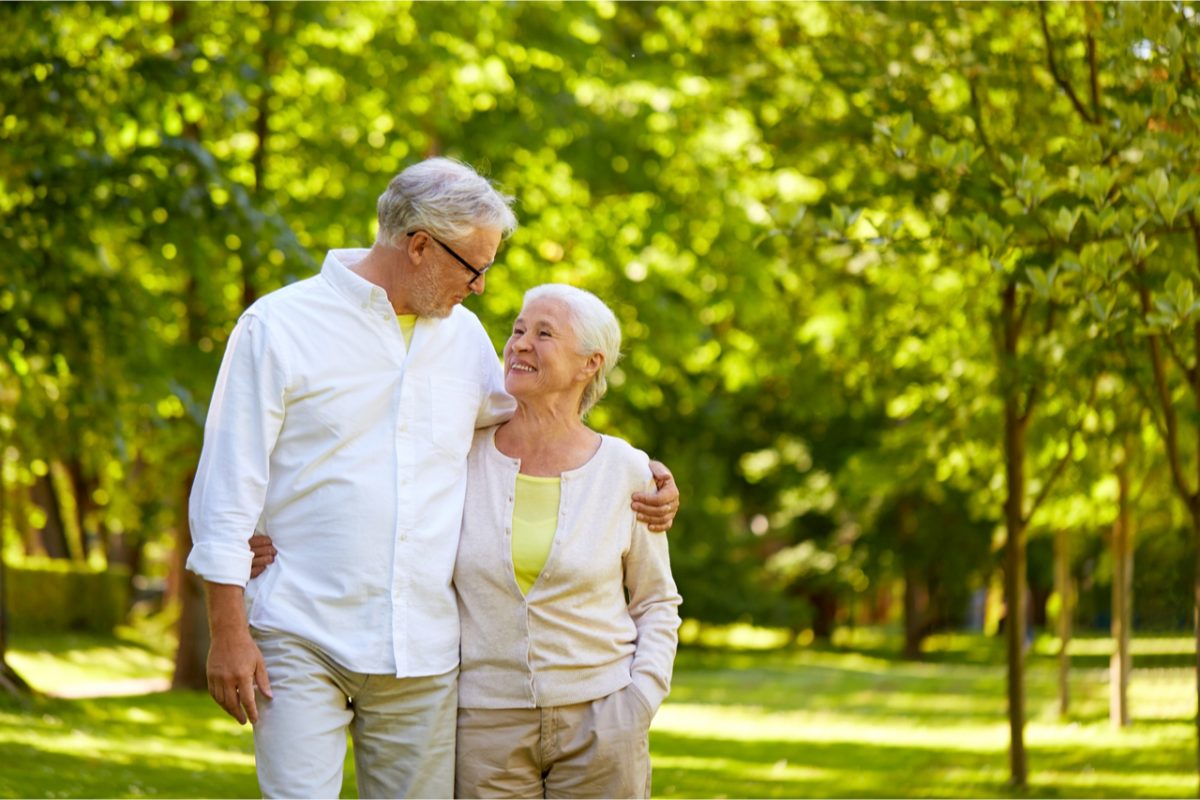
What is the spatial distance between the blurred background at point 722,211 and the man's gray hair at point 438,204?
2.45 m

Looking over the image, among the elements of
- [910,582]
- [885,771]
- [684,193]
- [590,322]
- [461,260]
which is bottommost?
[885,771]

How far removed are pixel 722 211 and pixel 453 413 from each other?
12765 mm

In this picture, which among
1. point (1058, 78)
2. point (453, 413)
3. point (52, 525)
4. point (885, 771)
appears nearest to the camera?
point (453, 413)

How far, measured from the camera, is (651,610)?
4379 mm

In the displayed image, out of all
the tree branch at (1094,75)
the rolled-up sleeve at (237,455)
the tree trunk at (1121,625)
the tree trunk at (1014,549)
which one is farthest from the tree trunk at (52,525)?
the rolled-up sleeve at (237,455)

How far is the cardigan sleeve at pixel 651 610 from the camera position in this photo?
4.29 metres

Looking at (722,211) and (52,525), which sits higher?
(722,211)

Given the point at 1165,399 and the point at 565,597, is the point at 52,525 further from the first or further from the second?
the point at 565,597

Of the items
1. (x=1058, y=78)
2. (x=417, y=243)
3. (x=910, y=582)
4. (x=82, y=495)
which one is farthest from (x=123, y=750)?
(x=910, y=582)

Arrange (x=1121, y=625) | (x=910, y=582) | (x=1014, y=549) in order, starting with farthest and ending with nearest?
(x=910, y=582) < (x=1121, y=625) < (x=1014, y=549)

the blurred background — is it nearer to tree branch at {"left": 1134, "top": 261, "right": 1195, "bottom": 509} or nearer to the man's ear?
tree branch at {"left": 1134, "top": 261, "right": 1195, "bottom": 509}

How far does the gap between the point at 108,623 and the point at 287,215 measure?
14.0 m

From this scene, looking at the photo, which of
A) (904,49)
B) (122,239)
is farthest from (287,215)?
(904,49)

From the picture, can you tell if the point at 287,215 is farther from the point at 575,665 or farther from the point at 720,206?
the point at 575,665
